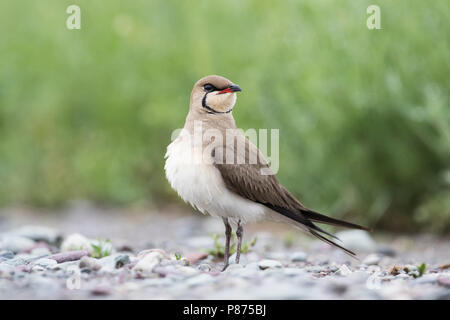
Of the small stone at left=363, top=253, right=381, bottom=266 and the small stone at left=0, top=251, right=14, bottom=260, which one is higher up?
the small stone at left=0, top=251, right=14, bottom=260

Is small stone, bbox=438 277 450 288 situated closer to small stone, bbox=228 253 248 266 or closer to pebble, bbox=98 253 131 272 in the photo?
small stone, bbox=228 253 248 266

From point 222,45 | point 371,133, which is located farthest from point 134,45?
point 371,133

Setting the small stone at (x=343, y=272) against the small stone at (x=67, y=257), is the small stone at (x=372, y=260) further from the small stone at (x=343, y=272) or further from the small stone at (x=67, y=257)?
the small stone at (x=67, y=257)

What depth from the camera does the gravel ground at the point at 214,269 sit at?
3.07 metres

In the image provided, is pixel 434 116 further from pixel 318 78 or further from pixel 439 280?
pixel 439 280

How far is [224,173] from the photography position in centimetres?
401

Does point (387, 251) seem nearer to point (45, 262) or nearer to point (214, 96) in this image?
point (214, 96)

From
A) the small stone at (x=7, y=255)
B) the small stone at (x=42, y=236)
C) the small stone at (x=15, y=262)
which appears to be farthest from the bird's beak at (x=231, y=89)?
the small stone at (x=42, y=236)

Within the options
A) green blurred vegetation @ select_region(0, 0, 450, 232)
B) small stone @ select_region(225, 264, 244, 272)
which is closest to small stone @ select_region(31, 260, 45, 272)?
small stone @ select_region(225, 264, 244, 272)

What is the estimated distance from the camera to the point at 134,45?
27.2 feet

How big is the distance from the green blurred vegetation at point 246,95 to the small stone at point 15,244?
261 cm

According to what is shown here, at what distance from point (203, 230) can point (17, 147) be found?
10.4 ft

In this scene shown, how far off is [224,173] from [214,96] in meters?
0.58

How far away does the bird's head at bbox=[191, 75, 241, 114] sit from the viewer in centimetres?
431
